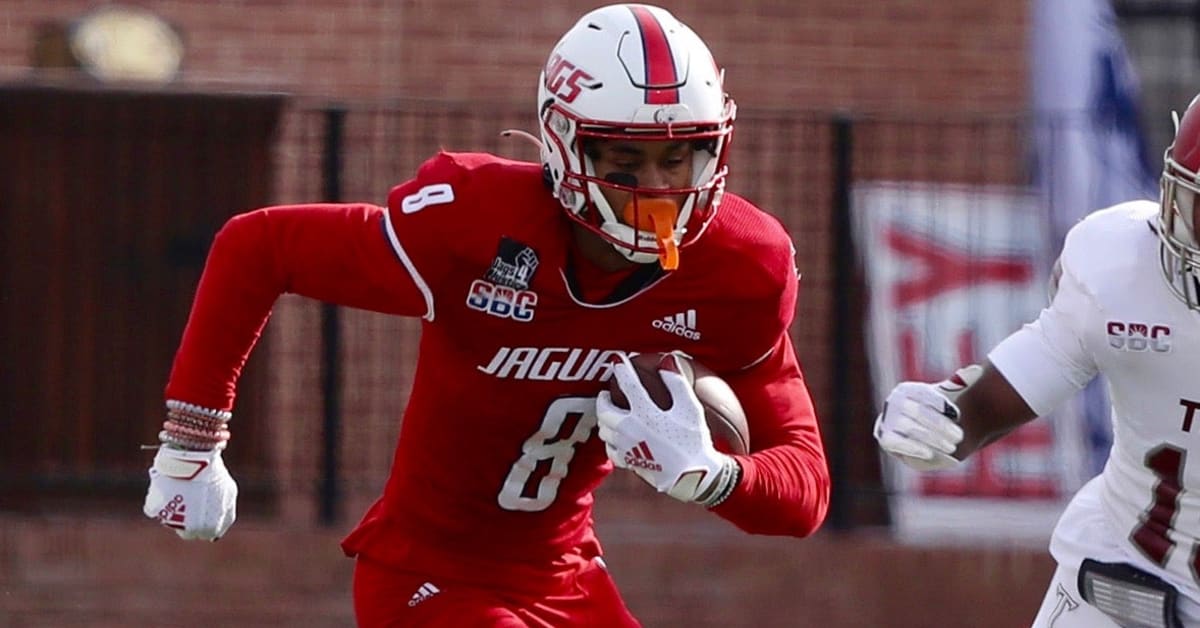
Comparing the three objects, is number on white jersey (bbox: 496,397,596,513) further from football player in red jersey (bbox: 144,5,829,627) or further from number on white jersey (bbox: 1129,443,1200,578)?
number on white jersey (bbox: 1129,443,1200,578)

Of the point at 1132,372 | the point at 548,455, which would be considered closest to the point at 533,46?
the point at 548,455

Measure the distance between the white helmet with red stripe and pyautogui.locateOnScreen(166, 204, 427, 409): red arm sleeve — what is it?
1.24 ft

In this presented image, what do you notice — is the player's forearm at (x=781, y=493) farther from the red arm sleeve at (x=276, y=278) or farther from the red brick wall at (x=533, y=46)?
the red brick wall at (x=533, y=46)

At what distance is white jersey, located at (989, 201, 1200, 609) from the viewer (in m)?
4.38

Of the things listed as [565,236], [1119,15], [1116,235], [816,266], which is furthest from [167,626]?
A: [1119,15]

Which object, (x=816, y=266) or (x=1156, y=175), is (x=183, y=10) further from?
(x=1156, y=175)

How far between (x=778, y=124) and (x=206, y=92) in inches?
85.8

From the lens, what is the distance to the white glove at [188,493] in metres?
4.51

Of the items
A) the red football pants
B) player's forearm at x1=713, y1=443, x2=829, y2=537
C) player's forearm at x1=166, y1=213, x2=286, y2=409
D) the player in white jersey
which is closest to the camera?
player's forearm at x1=713, y1=443, x2=829, y2=537

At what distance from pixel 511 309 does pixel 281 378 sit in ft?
13.4

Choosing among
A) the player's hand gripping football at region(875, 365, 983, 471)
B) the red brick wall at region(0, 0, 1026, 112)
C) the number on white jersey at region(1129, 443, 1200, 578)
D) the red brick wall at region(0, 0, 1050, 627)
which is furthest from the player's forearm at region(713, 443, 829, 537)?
the red brick wall at region(0, 0, 1026, 112)

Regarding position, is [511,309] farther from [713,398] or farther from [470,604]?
[470,604]

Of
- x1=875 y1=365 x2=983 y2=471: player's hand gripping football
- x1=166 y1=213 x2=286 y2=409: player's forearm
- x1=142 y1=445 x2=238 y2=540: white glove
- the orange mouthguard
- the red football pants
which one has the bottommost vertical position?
the red football pants

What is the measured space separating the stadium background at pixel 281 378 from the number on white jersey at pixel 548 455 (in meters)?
3.68
